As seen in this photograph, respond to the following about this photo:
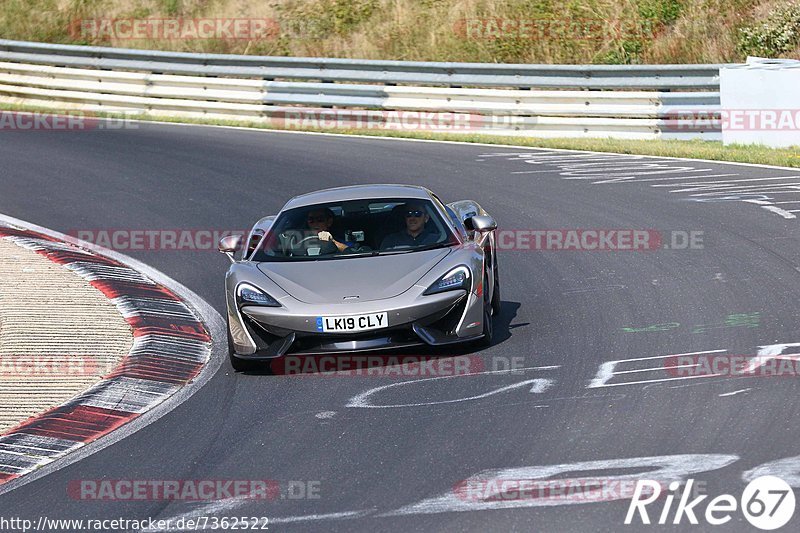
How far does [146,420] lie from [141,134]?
1478 cm

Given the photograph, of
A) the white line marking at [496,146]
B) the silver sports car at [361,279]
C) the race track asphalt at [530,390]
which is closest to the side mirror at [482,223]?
the silver sports car at [361,279]

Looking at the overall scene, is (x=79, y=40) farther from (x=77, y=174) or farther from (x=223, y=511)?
(x=223, y=511)

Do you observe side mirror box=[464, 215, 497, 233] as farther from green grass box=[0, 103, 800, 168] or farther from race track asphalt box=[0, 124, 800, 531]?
green grass box=[0, 103, 800, 168]

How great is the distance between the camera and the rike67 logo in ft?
18.0

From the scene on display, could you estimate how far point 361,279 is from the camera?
9.00 metres

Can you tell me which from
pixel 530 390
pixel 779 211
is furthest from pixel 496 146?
pixel 530 390

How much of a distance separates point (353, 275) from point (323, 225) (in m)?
0.96

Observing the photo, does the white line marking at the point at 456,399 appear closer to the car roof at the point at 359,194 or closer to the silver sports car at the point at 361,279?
the silver sports car at the point at 361,279

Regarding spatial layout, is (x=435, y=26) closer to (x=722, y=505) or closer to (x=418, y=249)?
(x=418, y=249)

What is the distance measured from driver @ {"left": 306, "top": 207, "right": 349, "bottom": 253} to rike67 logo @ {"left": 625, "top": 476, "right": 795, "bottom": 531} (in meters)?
4.31

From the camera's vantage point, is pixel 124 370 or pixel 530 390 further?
pixel 124 370

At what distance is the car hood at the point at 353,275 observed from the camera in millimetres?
8828

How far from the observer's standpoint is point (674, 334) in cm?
930

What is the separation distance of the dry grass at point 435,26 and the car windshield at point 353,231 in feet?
47.9
